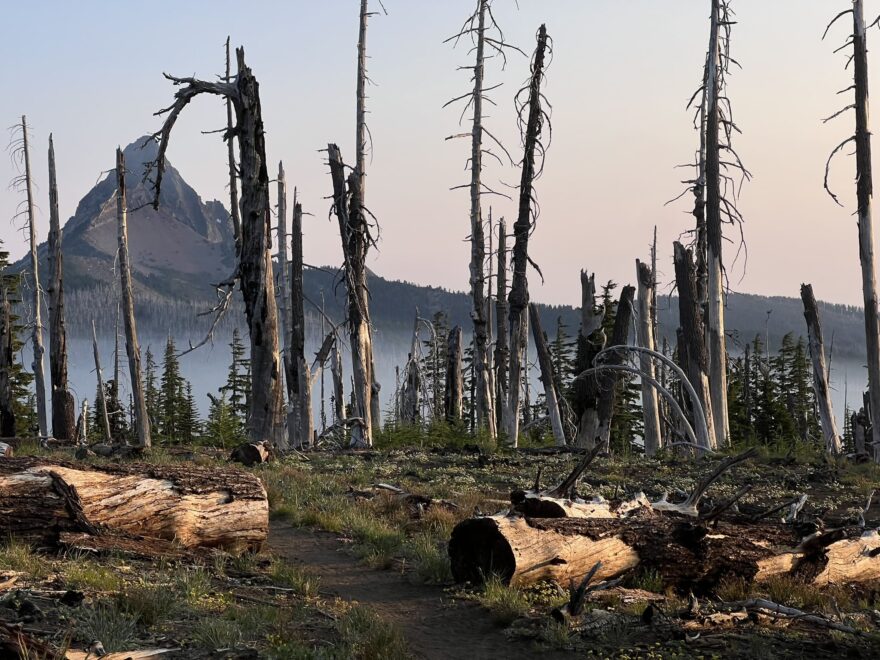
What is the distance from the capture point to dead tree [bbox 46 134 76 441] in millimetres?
26859

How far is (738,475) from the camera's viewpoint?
52.5 feet

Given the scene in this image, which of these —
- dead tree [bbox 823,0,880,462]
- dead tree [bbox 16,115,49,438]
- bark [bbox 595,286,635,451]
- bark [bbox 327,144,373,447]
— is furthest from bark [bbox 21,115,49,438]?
dead tree [bbox 823,0,880,462]

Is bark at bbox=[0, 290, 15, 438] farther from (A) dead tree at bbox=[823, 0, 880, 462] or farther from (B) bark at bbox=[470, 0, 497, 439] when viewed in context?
(A) dead tree at bbox=[823, 0, 880, 462]

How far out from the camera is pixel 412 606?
7.71m

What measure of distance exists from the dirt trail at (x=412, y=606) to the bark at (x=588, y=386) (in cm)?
1168

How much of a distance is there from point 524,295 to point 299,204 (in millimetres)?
9976

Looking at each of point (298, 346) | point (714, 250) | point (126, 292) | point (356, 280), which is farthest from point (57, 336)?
point (714, 250)

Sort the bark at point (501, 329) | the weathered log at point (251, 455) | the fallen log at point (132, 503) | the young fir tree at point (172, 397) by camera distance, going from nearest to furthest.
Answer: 1. the fallen log at point (132, 503)
2. the weathered log at point (251, 455)
3. the bark at point (501, 329)
4. the young fir tree at point (172, 397)

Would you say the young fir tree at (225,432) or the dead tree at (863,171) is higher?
the dead tree at (863,171)

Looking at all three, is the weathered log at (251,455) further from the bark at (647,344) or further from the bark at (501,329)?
the bark at (501,329)

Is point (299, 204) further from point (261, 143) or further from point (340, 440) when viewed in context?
point (261, 143)

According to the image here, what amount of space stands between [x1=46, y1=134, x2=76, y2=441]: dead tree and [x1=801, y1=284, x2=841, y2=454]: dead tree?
22.1m

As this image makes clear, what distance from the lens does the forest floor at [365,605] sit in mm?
5699

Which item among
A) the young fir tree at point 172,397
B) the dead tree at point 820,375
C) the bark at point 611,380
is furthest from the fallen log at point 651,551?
the young fir tree at point 172,397
